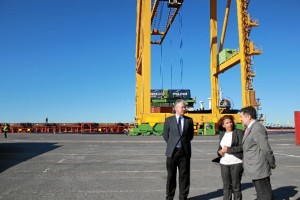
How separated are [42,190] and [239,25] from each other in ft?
91.0

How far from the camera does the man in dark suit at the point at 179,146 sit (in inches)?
204

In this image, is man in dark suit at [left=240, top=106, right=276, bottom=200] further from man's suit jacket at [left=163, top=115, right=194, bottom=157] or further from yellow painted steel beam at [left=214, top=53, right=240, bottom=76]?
yellow painted steel beam at [left=214, top=53, right=240, bottom=76]

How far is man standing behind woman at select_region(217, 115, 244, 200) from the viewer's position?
4.85 meters

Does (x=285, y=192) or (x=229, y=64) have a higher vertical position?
(x=229, y=64)

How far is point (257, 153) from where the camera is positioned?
408 centimetres

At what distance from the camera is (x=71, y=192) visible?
619 cm

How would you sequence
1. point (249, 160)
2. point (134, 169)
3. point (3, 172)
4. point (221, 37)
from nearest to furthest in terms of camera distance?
1. point (249, 160)
2. point (3, 172)
3. point (134, 169)
4. point (221, 37)

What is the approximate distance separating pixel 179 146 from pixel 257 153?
140 cm

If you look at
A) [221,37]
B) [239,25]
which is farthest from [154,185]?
[221,37]

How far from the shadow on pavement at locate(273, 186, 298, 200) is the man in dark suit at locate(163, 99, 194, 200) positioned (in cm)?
183

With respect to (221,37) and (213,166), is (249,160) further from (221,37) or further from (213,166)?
(221,37)

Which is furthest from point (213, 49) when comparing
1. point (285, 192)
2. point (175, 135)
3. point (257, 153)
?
point (257, 153)

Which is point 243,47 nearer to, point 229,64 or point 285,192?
point 229,64

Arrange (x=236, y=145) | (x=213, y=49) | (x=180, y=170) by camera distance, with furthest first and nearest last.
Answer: (x=213, y=49)
(x=180, y=170)
(x=236, y=145)
